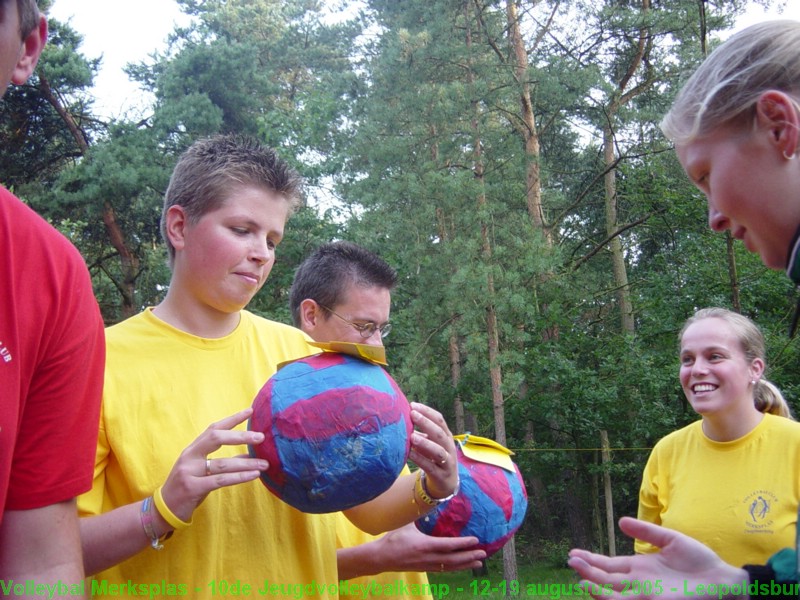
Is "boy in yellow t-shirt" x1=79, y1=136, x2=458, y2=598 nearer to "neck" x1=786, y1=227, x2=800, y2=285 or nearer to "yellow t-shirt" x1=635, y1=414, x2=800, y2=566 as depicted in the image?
"neck" x1=786, y1=227, x2=800, y2=285

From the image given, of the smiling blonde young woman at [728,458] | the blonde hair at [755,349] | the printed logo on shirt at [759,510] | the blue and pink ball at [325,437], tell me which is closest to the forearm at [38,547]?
the blue and pink ball at [325,437]

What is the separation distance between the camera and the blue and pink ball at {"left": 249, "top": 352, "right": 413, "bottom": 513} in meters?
2.22

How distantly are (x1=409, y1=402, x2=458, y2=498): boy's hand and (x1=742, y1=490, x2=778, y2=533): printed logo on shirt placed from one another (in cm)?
183

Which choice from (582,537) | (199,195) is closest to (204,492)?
(199,195)

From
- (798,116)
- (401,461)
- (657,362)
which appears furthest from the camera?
(657,362)

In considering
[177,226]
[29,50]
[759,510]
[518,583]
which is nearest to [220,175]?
[177,226]

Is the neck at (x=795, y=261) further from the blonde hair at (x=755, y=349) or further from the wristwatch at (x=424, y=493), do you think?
the blonde hair at (x=755, y=349)

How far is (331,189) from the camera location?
1972cm

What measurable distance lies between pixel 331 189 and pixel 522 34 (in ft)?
20.5

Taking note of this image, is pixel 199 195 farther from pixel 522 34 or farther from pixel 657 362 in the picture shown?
pixel 522 34

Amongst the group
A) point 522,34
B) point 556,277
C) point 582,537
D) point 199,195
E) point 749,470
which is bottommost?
point 582,537

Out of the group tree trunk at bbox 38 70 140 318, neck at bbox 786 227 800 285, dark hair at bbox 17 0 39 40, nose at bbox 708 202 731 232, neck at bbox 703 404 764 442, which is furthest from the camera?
tree trunk at bbox 38 70 140 318

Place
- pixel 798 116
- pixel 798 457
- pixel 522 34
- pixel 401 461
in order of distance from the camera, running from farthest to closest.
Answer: pixel 522 34 < pixel 798 457 < pixel 401 461 < pixel 798 116

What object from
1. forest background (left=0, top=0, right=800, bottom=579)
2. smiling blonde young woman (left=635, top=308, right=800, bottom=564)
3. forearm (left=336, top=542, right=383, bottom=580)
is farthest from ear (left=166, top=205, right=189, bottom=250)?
forest background (left=0, top=0, right=800, bottom=579)
